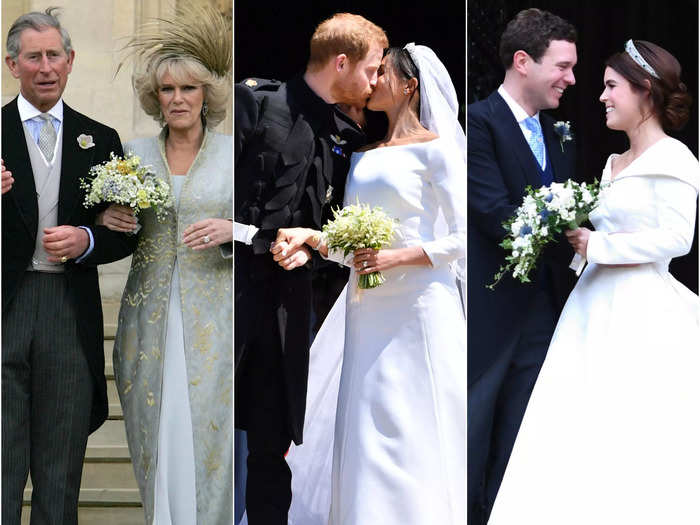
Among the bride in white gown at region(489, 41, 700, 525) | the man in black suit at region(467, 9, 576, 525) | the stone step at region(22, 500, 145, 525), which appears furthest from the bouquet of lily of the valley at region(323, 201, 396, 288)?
the stone step at region(22, 500, 145, 525)

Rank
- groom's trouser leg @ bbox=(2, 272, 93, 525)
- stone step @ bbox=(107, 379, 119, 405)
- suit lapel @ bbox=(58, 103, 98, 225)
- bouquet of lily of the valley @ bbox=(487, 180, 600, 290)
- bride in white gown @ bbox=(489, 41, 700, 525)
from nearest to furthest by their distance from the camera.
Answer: bride in white gown @ bbox=(489, 41, 700, 525)
bouquet of lily of the valley @ bbox=(487, 180, 600, 290)
groom's trouser leg @ bbox=(2, 272, 93, 525)
suit lapel @ bbox=(58, 103, 98, 225)
stone step @ bbox=(107, 379, 119, 405)

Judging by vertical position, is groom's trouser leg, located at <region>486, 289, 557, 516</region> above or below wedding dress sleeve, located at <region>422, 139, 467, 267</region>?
below

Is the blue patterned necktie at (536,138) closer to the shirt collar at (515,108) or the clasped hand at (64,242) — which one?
the shirt collar at (515,108)

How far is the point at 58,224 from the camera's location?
6.19 metres

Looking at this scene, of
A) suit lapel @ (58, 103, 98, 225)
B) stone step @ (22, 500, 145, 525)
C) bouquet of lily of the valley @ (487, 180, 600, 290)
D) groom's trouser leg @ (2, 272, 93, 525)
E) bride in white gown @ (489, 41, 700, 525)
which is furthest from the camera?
stone step @ (22, 500, 145, 525)

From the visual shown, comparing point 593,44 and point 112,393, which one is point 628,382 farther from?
point 112,393

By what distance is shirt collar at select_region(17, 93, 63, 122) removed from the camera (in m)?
6.24

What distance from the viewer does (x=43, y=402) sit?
20.0ft

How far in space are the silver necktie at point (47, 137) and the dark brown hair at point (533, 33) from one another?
2.29 m

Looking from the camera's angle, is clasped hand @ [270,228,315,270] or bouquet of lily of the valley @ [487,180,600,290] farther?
clasped hand @ [270,228,315,270]

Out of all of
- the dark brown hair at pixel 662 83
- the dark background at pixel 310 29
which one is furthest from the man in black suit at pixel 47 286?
the dark brown hair at pixel 662 83

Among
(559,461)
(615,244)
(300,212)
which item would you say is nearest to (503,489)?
(559,461)

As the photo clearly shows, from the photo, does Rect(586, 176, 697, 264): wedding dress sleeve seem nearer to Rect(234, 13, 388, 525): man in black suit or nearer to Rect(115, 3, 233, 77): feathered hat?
Rect(234, 13, 388, 525): man in black suit

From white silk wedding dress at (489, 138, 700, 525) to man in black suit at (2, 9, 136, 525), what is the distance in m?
2.13
